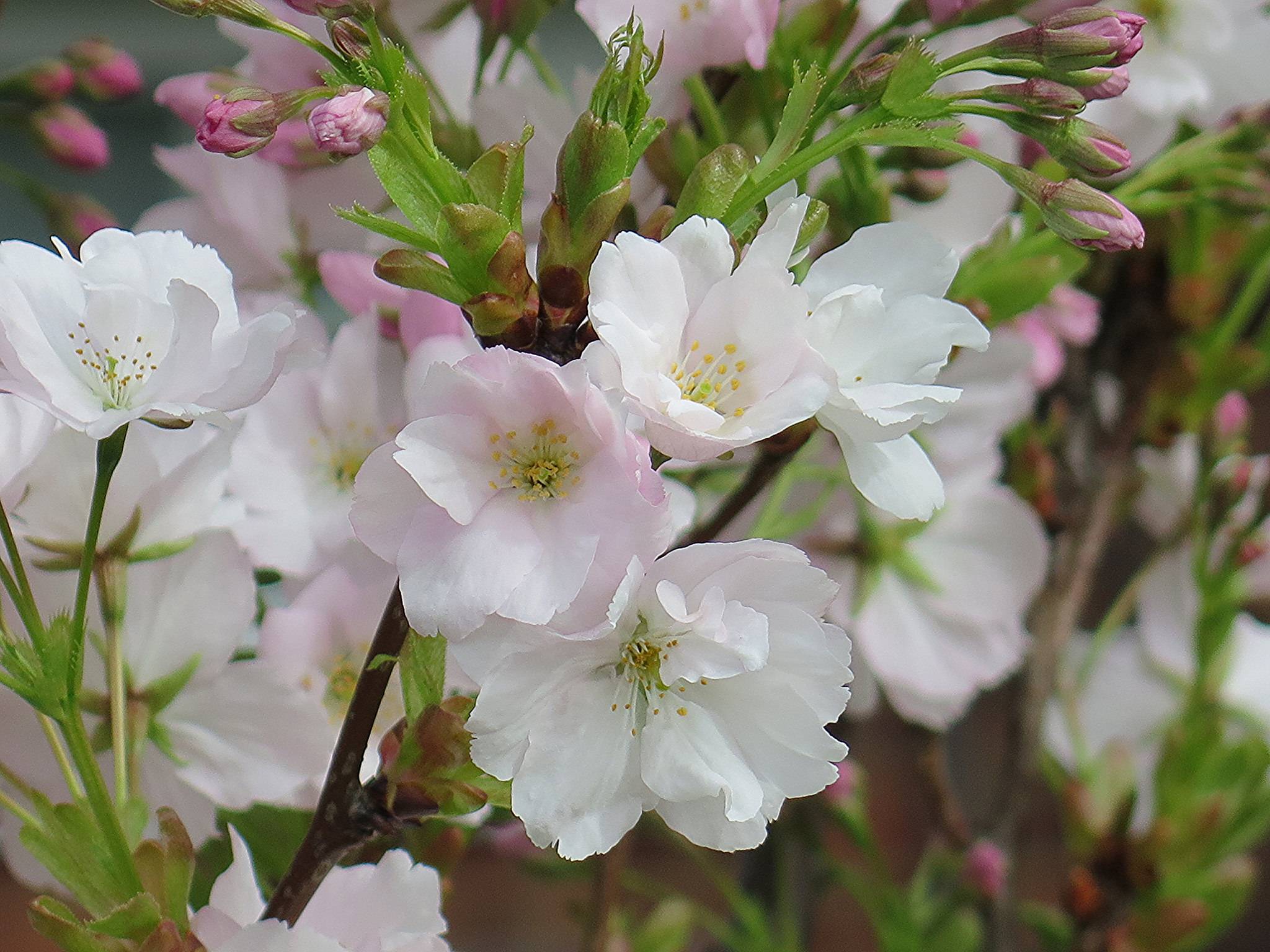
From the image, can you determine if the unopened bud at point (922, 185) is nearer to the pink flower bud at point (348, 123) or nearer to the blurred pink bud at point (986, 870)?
the pink flower bud at point (348, 123)

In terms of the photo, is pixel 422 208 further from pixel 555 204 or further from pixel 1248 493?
pixel 1248 493

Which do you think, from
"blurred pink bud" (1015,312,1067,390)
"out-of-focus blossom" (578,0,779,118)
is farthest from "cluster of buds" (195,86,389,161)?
"blurred pink bud" (1015,312,1067,390)

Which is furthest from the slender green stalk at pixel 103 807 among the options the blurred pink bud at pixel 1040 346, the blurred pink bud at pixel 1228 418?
the blurred pink bud at pixel 1228 418

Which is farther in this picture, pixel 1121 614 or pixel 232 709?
pixel 1121 614

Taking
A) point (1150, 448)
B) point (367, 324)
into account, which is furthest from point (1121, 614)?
point (367, 324)

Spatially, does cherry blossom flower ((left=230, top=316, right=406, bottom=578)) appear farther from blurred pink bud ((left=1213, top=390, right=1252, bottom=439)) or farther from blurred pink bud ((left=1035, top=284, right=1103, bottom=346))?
blurred pink bud ((left=1213, top=390, right=1252, bottom=439))

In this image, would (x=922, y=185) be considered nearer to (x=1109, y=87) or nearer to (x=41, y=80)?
(x=1109, y=87)
